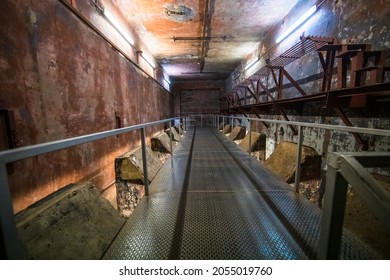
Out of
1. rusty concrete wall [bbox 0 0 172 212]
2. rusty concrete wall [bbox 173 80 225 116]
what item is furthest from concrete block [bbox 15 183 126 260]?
rusty concrete wall [bbox 173 80 225 116]

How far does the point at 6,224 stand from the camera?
0.73 meters

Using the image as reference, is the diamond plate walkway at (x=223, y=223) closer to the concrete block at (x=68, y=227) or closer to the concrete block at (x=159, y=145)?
the concrete block at (x=68, y=227)

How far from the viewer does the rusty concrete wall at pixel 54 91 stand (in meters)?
1.95

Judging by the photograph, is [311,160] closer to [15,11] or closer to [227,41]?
[15,11]

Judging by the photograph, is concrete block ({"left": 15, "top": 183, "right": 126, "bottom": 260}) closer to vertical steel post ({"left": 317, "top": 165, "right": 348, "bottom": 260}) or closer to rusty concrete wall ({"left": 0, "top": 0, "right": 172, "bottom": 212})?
rusty concrete wall ({"left": 0, "top": 0, "right": 172, "bottom": 212})

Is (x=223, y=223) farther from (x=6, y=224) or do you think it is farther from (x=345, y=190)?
(x=6, y=224)

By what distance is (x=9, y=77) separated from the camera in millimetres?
1885

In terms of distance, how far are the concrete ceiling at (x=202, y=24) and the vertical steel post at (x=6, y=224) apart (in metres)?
4.94

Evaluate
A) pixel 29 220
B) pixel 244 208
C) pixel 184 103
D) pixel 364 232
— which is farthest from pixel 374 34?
pixel 184 103

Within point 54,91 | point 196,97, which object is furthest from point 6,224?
point 196,97

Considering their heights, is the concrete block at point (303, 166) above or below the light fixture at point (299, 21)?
below

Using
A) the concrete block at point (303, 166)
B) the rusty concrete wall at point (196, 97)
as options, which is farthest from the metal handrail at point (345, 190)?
the rusty concrete wall at point (196, 97)

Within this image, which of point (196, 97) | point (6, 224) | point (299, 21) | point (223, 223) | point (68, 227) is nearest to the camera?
point (6, 224)

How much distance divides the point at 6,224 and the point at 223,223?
1.48 meters
